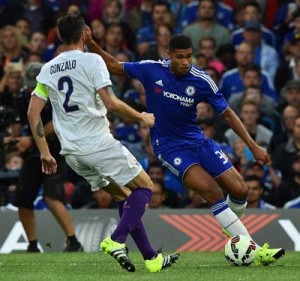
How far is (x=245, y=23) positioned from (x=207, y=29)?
64cm

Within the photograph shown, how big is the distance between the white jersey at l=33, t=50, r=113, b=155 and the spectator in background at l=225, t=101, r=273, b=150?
21.3 feet

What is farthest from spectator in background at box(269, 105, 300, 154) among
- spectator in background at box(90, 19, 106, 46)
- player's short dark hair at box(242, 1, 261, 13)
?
spectator in background at box(90, 19, 106, 46)

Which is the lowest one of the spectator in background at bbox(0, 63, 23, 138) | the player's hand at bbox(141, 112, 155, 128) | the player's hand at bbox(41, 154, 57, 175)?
the spectator in background at bbox(0, 63, 23, 138)

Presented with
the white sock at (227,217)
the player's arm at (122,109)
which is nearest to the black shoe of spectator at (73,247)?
the white sock at (227,217)

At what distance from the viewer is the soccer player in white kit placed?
11.4 metres

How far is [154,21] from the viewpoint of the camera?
20.9m

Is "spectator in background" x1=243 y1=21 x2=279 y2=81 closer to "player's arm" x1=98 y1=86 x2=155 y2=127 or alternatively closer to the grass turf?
the grass turf

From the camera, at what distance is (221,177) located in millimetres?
12422

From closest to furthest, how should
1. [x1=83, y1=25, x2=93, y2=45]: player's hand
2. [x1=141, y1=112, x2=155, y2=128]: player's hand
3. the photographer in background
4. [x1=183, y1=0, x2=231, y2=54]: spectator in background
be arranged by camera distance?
[x1=141, y1=112, x2=155, y2=128]: player's hand → [x1=83, y1=25, x2=93, y2=45]: player's hand → the photographer in background → [x1=183, y1=0, x2=231, y2=54]: spectator in background

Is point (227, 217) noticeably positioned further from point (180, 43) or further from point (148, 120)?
point (148, 120)

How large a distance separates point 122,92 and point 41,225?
175 inches

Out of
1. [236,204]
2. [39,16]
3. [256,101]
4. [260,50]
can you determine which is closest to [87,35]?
[236,204]

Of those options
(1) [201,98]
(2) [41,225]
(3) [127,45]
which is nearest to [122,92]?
(3) [127,45]

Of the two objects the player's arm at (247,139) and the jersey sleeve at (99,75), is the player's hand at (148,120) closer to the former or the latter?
the jersey sleeve at (99,75)
